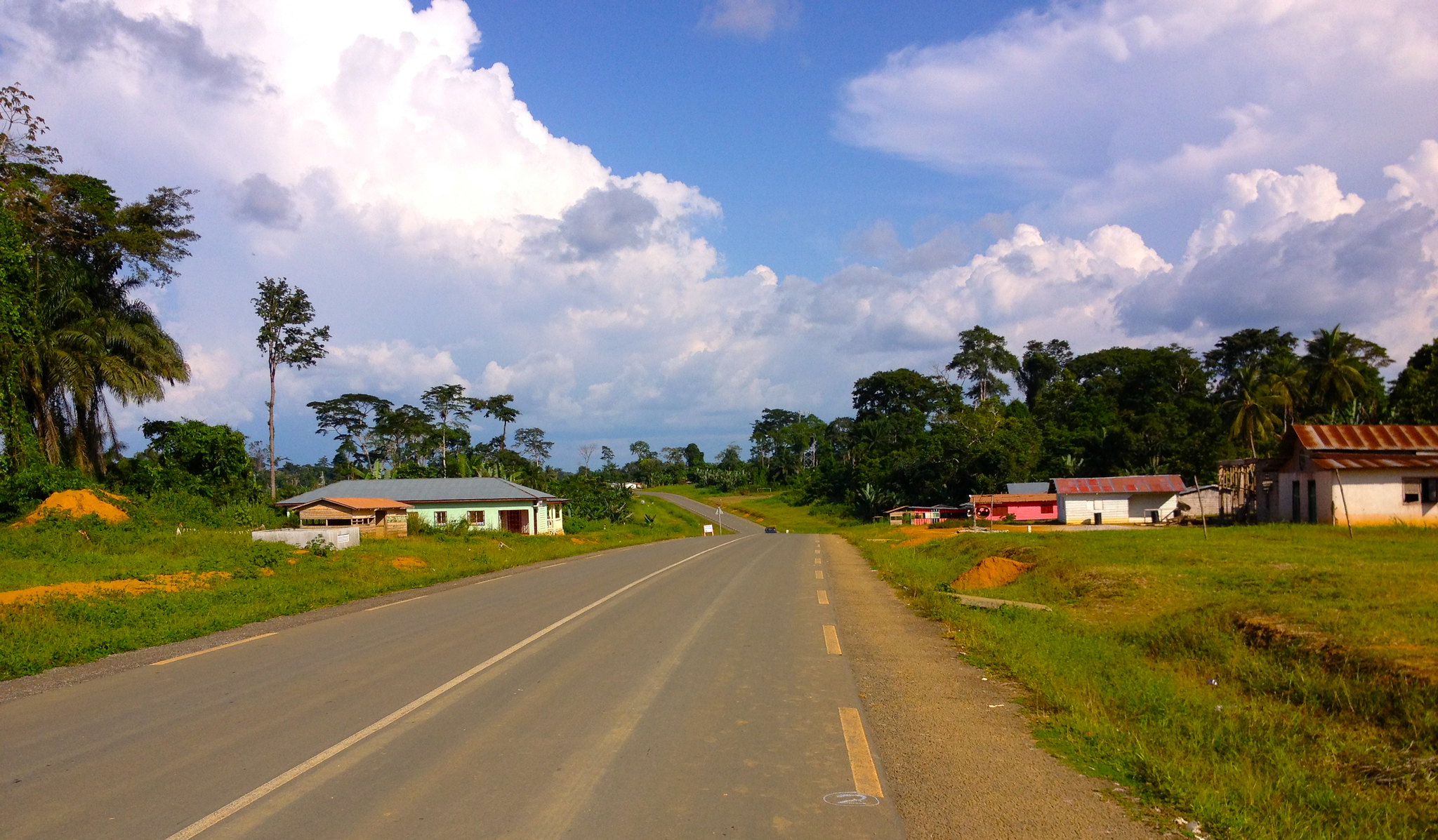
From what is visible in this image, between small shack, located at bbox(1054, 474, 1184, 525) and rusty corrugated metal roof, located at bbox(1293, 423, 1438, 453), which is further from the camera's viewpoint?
small shack, located at bbox(1054, 474, 1184, 525)

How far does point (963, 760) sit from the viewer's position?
19.5ft

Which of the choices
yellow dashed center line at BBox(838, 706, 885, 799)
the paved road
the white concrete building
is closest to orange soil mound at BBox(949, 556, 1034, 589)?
the paved road

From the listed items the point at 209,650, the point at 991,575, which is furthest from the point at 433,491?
the point at 209,650

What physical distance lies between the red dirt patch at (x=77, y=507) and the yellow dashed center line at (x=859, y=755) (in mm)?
A: 28289

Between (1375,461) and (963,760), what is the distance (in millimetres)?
31629

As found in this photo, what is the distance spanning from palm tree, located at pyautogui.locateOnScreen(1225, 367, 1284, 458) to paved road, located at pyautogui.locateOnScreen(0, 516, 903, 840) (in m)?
54.2

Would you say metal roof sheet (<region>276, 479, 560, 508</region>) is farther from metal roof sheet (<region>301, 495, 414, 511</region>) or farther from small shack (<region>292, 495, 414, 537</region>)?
small shack (<region>292, 495, 414, 537</region>)

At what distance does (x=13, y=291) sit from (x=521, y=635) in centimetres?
2638

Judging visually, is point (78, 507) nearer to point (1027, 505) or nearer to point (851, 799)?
point (851, 799)

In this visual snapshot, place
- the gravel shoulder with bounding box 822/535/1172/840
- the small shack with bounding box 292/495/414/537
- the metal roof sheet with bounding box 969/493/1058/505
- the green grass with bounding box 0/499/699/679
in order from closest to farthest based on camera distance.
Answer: the gravel shoulder with bounding box 822/535/1172/840, the green grass with bounding box 0/499/699/679, the small shack with bounding box 292/495/414/537, the metal roof sheet with bounding box 969/493/1058/505

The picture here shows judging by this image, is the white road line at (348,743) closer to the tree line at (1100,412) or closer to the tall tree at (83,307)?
the tall tree at (83,307)

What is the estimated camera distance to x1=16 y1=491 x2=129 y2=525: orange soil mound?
2570 cm

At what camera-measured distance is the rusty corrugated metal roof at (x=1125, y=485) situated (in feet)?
163

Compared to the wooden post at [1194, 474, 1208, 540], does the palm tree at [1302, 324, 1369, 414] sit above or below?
above
